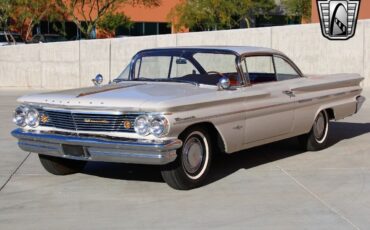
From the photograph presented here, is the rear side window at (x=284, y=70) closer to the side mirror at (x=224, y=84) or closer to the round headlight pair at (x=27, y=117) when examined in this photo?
the side mirror at (x=224, y=84)

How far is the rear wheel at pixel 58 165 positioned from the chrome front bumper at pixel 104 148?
0.47 meters

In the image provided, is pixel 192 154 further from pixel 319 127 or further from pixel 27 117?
pixel 319 127

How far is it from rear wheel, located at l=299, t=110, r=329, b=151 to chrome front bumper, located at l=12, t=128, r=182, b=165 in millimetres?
3186

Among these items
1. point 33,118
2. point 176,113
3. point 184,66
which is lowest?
point 33,118

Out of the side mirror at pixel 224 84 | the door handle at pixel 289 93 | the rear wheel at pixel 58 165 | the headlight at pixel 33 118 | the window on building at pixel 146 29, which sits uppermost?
the window on building at pixel 146 29

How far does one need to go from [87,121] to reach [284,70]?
3396mm

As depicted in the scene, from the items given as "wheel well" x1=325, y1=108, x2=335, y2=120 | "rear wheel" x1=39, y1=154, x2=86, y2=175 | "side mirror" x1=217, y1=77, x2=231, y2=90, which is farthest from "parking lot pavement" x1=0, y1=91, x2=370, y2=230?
"side mirror" x1=217, y1=77, x2=231, y2=90

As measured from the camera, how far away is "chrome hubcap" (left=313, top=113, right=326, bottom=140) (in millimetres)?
9312

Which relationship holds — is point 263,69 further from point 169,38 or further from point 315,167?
point 169,38

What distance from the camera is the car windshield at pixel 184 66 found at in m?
7.93

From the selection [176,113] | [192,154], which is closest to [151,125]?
[176,113]

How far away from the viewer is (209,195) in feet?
22.3

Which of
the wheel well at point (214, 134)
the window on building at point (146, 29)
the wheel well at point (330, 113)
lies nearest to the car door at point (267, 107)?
the wheel well at point (214, 134)

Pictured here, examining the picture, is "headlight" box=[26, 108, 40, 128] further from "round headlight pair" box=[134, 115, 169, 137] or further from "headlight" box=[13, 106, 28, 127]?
"round headlight pair" box=[134, 115, 169, 137]
